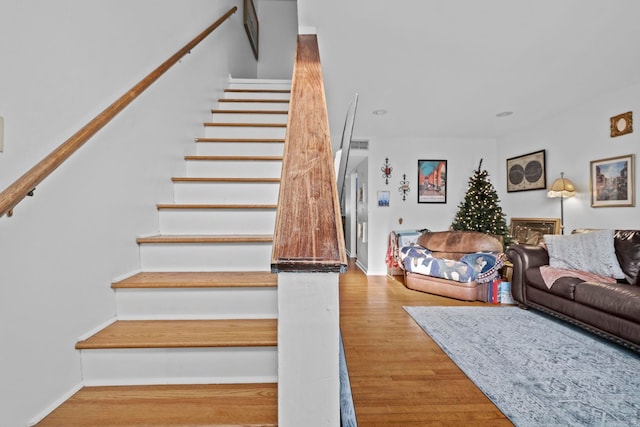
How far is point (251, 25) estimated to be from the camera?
15.3 feet

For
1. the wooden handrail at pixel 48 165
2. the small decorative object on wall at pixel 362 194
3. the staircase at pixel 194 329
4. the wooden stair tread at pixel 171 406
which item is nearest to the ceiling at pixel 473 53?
the staircase at pixel 194 329

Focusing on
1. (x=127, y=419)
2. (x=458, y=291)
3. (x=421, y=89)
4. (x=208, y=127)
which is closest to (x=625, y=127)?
(x=421, y=89)

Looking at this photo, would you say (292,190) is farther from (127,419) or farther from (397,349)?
(397,349)

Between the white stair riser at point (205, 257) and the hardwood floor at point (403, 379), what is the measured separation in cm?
104

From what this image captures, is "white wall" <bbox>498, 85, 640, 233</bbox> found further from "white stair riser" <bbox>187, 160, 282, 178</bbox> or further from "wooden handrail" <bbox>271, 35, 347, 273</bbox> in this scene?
"wooden handrail" <bbox>271, 35, 347, 273</bbox>

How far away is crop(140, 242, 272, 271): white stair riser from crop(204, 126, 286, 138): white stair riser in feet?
4.11

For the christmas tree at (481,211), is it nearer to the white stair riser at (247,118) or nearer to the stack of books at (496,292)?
the stack of books at (496,292)

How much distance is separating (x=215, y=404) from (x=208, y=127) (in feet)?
7.19

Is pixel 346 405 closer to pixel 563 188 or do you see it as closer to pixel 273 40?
pixel 563 188

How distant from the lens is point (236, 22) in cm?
382

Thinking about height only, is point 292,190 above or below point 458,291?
above

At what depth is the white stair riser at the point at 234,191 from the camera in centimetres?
205

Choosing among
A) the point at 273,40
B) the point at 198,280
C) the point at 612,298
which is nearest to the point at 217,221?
the point at 198,280

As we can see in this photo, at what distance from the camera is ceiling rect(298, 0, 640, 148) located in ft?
7.19
